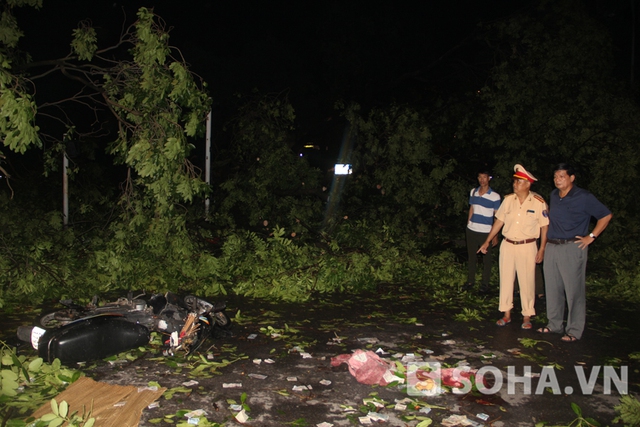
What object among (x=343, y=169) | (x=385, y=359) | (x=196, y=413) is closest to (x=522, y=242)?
(x=385, y=359)

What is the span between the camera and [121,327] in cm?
462

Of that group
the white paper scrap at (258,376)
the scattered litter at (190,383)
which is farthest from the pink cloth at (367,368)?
the scattered litter at (190,383)

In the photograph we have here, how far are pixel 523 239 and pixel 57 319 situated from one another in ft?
15.2

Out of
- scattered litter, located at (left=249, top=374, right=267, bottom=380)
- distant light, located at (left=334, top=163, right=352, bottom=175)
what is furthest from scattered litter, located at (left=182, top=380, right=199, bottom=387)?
distant light, located at (left=334, top=163, right=352, bottom=175)

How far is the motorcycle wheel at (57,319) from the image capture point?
4824 millimetres

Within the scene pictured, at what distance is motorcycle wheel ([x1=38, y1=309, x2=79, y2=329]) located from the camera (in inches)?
190

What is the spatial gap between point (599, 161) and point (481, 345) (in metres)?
6.54

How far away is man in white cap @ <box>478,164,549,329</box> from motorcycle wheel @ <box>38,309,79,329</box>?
433 centimetres

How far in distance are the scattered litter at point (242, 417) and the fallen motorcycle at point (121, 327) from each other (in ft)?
4.19

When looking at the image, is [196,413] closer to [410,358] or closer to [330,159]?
[410,358]

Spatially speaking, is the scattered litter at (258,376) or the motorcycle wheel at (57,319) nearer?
the scattered litter at (258,376)

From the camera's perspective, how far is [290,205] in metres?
11.3

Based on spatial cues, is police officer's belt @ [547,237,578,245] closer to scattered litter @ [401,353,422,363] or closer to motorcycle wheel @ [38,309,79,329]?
scattered litter @ [401,353,422,363]

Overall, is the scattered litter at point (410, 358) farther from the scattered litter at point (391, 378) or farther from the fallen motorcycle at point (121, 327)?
the fallen motorcycle at point (121, 327)
